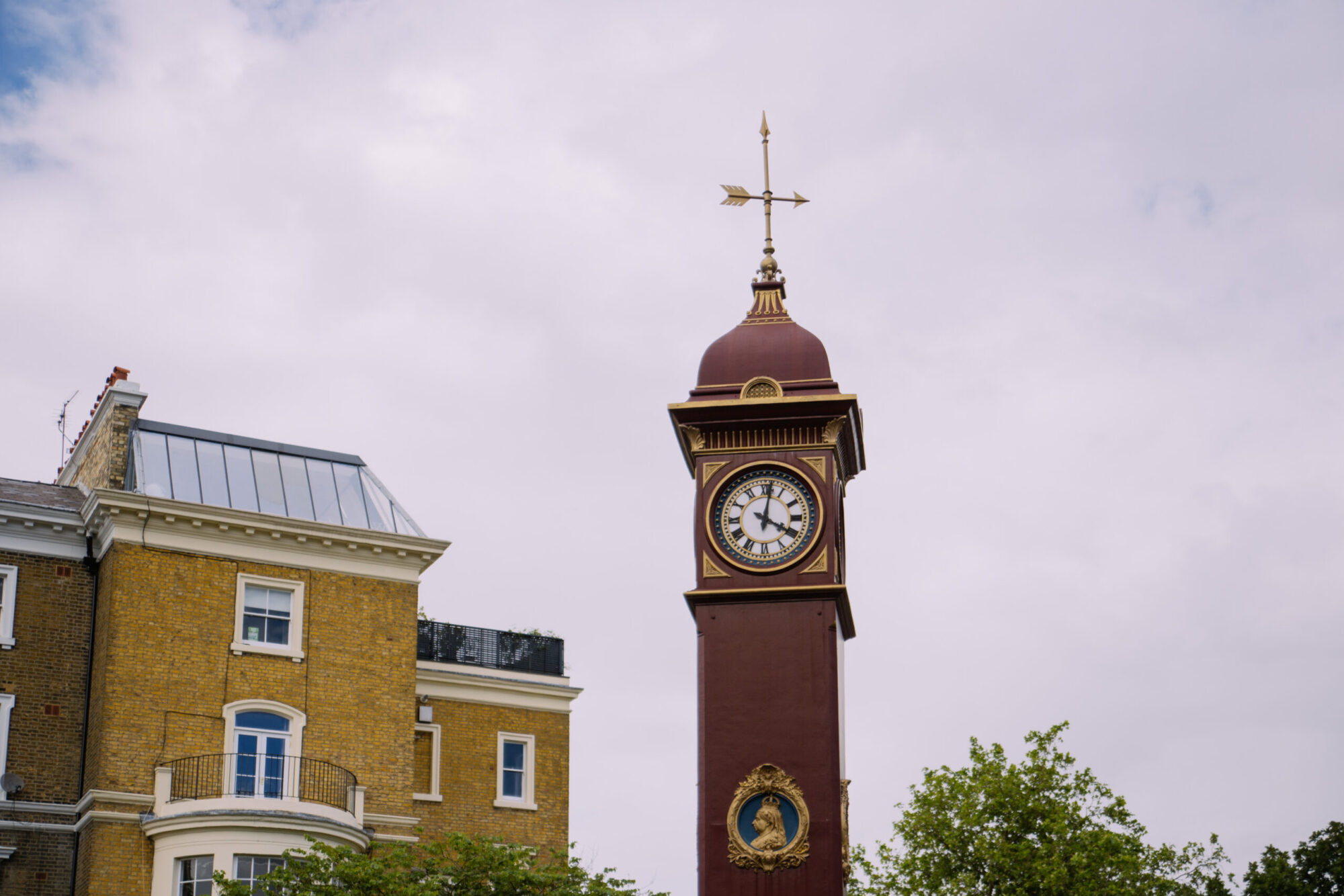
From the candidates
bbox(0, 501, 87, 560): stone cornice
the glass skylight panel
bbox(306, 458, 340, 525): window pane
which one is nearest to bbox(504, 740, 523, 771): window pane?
bbox(306, 458, 340, 525): window pane

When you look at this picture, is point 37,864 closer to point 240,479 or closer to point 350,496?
point 240,479

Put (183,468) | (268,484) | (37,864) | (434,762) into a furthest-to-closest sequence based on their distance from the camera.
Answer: (434,762) → (268,484) → (183,468) → (37,864)

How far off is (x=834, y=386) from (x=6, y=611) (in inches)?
664

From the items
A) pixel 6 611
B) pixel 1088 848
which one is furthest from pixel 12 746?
pixel 1088 848

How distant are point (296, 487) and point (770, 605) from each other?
1400 centimetres

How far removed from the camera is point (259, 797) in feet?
122

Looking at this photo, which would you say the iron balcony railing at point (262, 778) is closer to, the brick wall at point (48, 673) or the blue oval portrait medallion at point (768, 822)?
the brick wall at point (48, 673)

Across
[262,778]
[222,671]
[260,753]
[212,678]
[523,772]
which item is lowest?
[262,778]

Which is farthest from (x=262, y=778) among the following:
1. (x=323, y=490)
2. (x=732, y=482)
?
(x=732, y=482)

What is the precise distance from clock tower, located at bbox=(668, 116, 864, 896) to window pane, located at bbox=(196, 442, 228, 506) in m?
11.9

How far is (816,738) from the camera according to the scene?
30.3 m

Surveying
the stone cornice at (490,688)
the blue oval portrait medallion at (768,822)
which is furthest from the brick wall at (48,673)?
the blue oval portrait medallion at (768,822)

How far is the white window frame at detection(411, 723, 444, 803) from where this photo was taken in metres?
42.0

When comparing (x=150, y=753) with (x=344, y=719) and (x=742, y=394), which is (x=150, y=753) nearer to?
(x=344, y=719)
